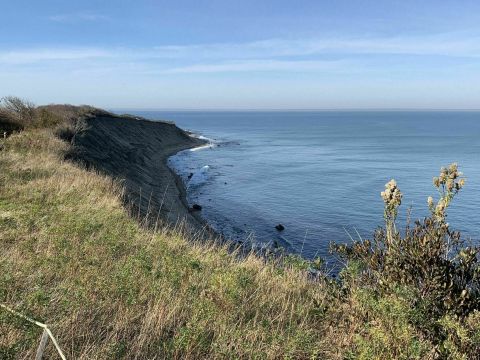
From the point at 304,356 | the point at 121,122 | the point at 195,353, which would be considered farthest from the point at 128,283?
the point at 121,122

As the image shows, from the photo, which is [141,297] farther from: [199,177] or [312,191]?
[199,177]

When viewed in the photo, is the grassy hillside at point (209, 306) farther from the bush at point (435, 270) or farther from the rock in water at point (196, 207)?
the rock in water at point (196, 207)

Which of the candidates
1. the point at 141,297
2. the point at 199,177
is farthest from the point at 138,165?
the point at 141,297

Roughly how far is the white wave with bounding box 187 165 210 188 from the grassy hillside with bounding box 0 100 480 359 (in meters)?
40.3

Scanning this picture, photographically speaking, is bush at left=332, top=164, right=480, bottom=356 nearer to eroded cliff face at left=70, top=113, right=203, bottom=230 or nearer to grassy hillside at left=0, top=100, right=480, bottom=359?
grassy hillside at left=0, top=100, right=480, bottom=359

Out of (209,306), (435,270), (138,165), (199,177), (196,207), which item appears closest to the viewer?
(435,270)

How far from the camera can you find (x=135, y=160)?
4784cm

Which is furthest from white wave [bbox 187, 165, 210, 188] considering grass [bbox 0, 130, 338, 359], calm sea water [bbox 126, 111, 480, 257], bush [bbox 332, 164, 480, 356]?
bush [bbox 332, 164, 480, 356]

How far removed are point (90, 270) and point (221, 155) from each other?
7435 cm

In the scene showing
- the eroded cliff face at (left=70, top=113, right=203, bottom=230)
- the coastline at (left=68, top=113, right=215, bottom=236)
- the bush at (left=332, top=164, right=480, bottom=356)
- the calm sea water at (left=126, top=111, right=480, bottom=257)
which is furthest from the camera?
the calm sea water at (left=126, top=111, right=480, bottom=257)

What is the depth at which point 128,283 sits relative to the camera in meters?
6.05

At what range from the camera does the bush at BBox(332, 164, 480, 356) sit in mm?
4934

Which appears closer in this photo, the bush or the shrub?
the bush

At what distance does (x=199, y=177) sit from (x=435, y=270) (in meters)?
49.0
